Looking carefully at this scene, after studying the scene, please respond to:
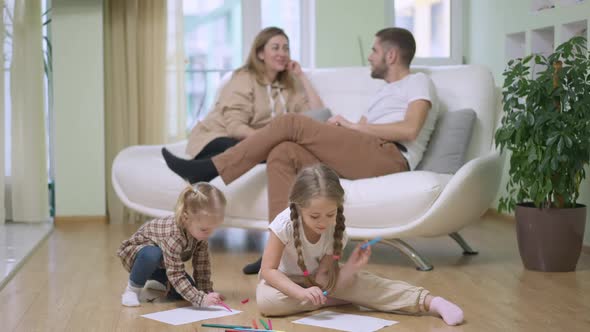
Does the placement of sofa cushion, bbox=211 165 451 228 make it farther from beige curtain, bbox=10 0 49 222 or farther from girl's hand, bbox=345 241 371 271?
beige curtain, bbox=10 0 49 222

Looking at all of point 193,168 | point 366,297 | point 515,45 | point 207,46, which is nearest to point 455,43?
point 515,45

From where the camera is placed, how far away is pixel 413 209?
3.03m

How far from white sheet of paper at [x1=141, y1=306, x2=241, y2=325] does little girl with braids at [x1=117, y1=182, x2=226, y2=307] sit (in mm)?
31

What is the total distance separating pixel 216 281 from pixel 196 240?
1.60 feet

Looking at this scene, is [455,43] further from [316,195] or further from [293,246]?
[316,195]

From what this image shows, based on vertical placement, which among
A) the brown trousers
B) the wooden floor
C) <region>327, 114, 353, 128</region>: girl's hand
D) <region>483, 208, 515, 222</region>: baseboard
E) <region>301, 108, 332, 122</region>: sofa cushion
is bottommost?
<region>483, 208, 515, 222</region>: baseboard

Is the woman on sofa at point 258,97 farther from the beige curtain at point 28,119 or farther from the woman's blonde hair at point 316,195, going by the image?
the woman's blonde hair at point 316,195

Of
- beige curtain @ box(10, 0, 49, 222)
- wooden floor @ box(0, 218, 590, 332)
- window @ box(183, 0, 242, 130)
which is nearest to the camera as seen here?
wooden floor @ box(0, 218, 590, 332)

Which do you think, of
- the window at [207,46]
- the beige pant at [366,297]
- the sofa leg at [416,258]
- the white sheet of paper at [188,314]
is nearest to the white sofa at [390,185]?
the sofa leg at [416,258]

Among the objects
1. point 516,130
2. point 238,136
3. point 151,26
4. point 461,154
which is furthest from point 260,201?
point 151,26

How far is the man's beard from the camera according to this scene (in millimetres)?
3537

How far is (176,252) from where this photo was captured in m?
2.43

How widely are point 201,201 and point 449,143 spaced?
1.40 metres

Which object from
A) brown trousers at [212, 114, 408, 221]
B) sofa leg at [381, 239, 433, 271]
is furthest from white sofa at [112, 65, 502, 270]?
brown trousers at [212, 114, 408, 221]
